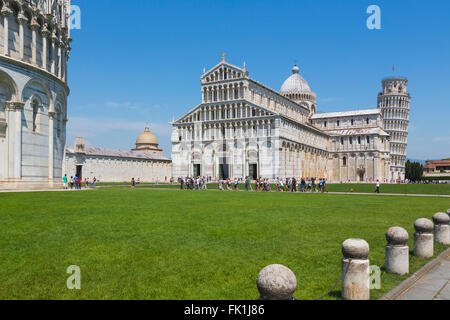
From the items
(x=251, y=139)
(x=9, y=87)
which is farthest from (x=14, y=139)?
(x=251, y=139)

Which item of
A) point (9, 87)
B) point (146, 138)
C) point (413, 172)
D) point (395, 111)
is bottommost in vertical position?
point (413, 172)

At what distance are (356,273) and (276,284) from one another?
1915 millimetres

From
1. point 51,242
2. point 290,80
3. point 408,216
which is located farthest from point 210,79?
point 51,242

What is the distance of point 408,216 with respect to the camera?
52.4 ft

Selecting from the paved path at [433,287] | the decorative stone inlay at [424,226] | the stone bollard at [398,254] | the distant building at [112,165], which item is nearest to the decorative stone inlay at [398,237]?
the stone bollard at [398,254]

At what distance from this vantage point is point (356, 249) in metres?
5.90

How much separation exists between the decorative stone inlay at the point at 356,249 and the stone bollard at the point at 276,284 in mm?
1717

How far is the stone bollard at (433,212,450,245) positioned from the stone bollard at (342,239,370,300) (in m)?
5.91

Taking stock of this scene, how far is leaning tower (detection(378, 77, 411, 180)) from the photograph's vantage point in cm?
11312

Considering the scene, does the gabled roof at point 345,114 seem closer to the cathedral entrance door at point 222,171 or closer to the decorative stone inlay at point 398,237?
the cathedral entrance door at point 222,171

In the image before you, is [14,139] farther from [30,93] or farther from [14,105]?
[30,93]
